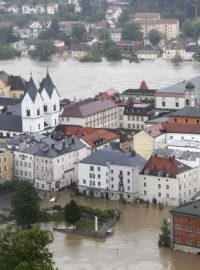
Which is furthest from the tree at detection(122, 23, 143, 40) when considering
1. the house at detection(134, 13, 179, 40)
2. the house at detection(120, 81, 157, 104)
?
the house at detection(120, 81, 157, 104)

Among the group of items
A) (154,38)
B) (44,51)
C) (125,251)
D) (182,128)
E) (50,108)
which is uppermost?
(50,108)

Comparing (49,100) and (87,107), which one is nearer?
(49,100)

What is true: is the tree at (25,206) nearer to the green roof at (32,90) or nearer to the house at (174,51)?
the green roof at (32,90)

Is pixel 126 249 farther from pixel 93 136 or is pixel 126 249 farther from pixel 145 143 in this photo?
pixel 93 136

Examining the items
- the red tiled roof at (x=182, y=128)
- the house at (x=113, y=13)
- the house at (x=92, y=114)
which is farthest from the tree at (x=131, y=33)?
→ the red tiled roof at (x=182, y=128)

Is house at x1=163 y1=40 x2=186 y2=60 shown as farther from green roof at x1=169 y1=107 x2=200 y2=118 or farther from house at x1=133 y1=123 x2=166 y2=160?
house at x1=133 y1=123 x2=166 y2=160

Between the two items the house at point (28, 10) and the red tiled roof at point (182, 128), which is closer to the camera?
the red tiled roof at point (182, 128)

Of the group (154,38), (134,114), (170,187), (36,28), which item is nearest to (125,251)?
(170,187)

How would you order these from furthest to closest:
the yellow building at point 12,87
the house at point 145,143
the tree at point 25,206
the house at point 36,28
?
the house at point 36,28 < the yellow building at point 12,87 < the house at point 145,143 < the tree at point 25,206
